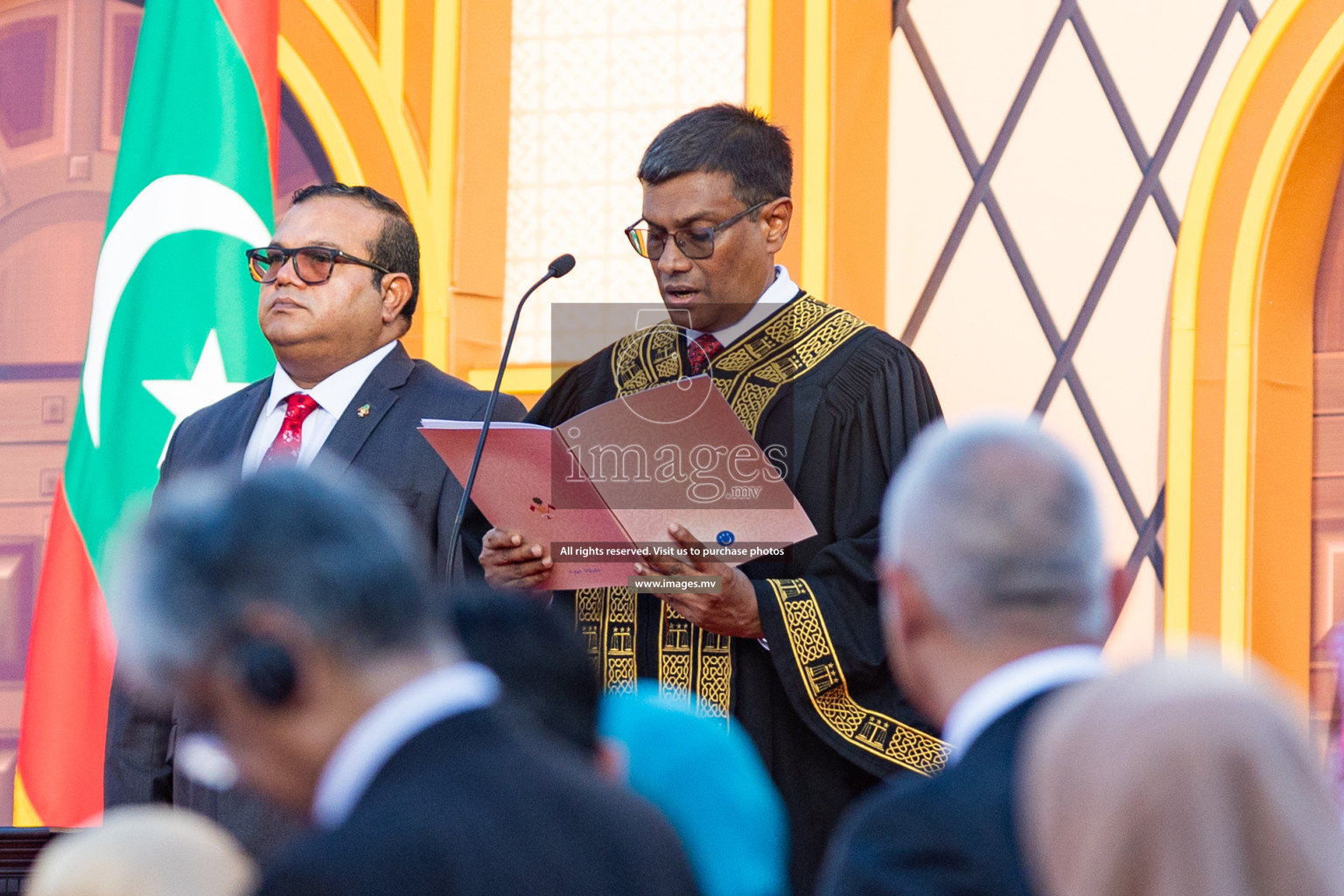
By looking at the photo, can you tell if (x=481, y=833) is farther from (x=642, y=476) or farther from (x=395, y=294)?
Result: (x=395, y=294)

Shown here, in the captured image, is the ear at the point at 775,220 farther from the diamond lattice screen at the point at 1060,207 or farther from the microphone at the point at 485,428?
A: the diamond lattice screen at the point at 1060,207

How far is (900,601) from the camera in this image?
1.43 m

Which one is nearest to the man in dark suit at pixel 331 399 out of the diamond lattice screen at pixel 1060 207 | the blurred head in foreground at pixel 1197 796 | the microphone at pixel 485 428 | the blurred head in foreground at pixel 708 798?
the microphone at pixel 485 428

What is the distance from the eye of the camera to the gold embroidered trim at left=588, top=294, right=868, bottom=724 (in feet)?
9.46

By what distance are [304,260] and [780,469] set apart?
101 cm

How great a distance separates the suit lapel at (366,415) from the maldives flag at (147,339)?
1.06 metres

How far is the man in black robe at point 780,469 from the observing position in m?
2.73

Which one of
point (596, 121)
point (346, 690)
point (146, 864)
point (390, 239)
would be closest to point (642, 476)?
point (390, 239)

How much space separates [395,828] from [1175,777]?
508mm

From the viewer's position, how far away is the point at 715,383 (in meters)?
2.85

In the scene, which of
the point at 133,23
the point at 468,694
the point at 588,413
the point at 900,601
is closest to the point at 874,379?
the point at 588,413

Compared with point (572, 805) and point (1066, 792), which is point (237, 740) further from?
point (1066, 792)

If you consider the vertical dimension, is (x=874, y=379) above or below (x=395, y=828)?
above

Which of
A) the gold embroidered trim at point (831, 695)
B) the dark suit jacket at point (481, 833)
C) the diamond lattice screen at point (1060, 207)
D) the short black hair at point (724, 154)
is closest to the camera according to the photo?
the dark suit jacket at point (481, 833)
